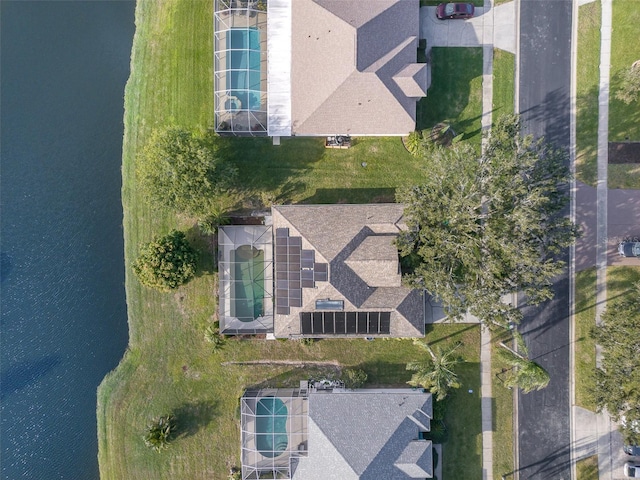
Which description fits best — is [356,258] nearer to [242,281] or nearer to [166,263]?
[242,281]

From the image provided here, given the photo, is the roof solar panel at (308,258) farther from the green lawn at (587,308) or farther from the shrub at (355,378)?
the green lawn at (587,308)

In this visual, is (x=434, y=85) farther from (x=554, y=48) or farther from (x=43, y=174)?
(x=43, y=174)

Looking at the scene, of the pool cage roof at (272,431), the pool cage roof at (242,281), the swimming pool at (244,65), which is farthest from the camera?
the pool cage roof at (242,281)

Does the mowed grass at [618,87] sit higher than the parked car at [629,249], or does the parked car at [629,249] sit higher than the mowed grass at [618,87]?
the mowed grass at [618,87]

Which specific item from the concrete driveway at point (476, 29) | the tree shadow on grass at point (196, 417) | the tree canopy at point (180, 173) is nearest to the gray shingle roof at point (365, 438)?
the tree shadow on grass at point (196, 417)

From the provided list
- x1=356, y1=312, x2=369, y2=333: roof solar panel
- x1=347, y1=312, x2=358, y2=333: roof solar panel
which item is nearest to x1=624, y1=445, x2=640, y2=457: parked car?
x1=356, y1=312, x2=369, y2=333: roof solar panel

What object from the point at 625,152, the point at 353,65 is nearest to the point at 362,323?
the point at 353,65

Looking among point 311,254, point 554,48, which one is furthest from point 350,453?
point 554,48

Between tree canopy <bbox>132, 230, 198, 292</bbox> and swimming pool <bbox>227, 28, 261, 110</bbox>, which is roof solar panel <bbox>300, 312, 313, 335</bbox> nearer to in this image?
tree canopy <bbox>132, 230, 198, 292</bbox>
